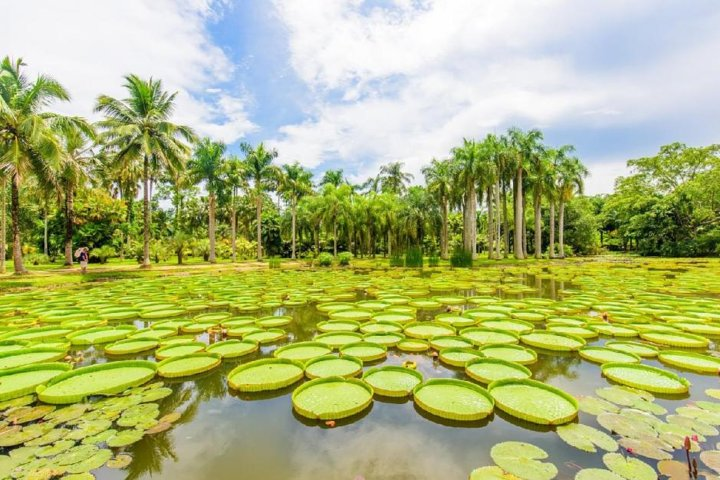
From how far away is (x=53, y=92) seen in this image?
16484 millimetres

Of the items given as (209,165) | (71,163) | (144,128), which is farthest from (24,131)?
(209,165)

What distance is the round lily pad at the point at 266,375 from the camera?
12.8ft

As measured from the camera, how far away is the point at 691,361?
438 centimetres

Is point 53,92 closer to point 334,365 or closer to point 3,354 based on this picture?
point 3,354

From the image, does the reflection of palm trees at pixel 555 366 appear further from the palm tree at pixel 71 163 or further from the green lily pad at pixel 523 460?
the palm tree at pixel 71 163

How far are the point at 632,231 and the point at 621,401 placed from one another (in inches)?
1773

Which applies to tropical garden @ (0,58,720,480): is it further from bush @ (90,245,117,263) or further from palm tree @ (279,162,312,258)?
palm tree @ (279,162,312,258)

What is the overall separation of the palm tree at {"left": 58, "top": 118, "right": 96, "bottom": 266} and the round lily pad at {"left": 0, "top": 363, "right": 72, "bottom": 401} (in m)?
16.7

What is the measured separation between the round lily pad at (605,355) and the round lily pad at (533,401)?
5.60 feet

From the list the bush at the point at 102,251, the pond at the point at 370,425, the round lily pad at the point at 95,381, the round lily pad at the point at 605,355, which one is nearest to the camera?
the pond at the point at 370,425

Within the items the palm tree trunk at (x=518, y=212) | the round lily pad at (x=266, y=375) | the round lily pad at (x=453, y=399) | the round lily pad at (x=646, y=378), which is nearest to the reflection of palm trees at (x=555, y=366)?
the round lily pad at (x=646, y=378)

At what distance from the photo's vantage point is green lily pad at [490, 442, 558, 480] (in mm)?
2348

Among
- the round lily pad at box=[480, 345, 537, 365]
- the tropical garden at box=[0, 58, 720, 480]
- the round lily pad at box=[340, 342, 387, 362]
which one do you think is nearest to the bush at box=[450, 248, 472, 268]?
the tropical garden at box=[0, 58, 720, 480]

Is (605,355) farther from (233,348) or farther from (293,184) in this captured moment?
(293,184)
